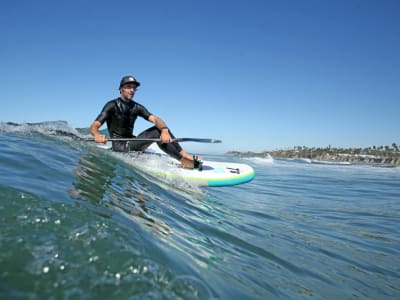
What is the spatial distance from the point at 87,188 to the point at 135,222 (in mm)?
912

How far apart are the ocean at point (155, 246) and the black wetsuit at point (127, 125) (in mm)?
2027

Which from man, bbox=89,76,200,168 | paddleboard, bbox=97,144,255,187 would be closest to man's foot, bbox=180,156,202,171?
man, bbox=89,76,200,168

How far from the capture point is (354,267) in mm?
2816

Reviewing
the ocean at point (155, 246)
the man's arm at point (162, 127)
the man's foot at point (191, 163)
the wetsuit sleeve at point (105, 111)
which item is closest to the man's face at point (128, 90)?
the wetsuit sleeve at point (105, 111)

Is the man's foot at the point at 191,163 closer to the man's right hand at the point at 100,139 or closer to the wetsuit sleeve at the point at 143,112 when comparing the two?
the wetsuit sleeve at the point at 143,112

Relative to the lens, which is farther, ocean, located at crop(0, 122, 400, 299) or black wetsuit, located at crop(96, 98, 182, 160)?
black wetsuit, located at crop(96, 98, 182, 160)

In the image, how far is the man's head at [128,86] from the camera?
20.1ft

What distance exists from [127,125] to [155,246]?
532 centimetres

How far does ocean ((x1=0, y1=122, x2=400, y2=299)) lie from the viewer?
4.05ft

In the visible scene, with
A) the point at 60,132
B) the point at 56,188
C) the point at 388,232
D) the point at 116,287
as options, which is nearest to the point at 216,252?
the point at 116,287

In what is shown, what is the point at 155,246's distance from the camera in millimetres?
1872

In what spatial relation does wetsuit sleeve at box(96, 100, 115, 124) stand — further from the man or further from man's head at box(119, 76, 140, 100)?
man's head at box(119, 76, 140, 100)

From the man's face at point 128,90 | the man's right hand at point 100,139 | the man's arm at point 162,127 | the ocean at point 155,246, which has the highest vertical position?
the man's face at point 128,90

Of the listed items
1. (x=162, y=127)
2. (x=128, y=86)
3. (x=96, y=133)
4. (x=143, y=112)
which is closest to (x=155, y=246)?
(x=96, y=133)
